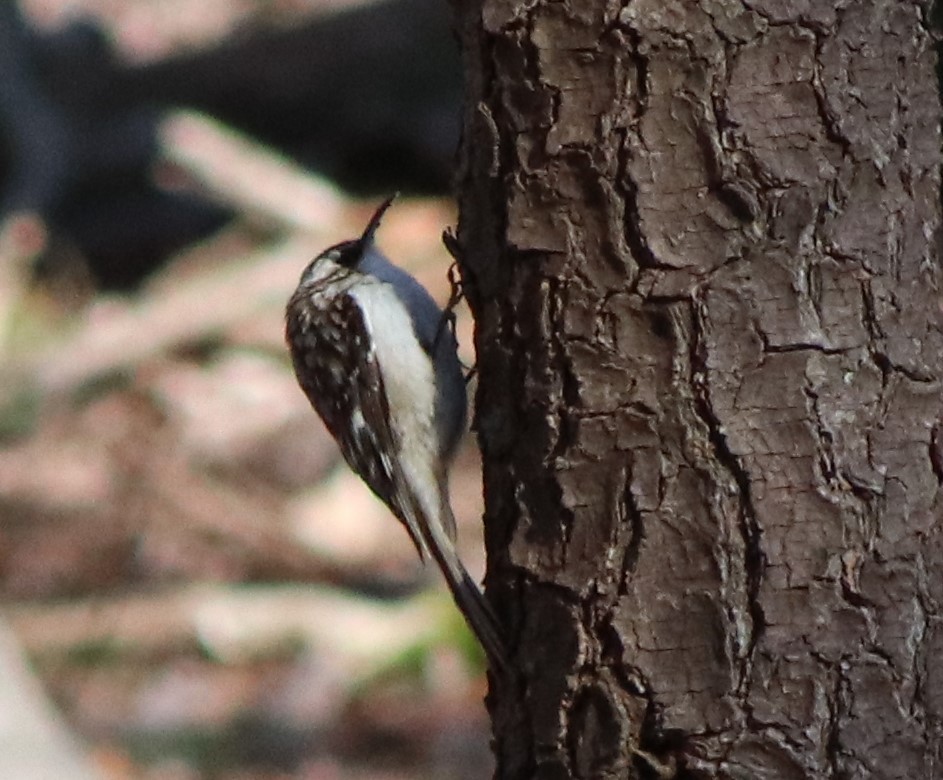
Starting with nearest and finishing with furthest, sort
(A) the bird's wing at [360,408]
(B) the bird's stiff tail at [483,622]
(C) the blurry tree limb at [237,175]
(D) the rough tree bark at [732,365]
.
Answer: (D) the rough tree bark at [732,365]
(B) the bird's stiff tail at [483,622]
(A) the bird's wing at [360,408]
(C) the blurry tree limb at [237,175]

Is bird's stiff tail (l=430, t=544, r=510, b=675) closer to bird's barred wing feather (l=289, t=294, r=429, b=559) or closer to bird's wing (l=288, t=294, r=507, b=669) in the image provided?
bird's wing (l=288, t=294, r=507, b=669)

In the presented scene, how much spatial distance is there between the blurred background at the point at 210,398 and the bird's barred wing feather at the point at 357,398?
2.40m

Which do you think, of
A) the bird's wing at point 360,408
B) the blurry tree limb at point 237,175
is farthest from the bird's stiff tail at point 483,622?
the blurry tree limb at point 237,175

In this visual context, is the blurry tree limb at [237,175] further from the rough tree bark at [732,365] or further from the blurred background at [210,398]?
the rough tree bark at [732,365]

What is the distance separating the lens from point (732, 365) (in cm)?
286

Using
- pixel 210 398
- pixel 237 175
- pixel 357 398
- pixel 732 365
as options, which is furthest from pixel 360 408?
pixel 237 175

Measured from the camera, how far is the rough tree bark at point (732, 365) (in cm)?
283

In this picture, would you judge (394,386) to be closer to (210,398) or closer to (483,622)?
(483,622)

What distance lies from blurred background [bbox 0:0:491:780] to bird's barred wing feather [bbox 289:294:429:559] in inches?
94.7

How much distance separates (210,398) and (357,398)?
5151 millimetres

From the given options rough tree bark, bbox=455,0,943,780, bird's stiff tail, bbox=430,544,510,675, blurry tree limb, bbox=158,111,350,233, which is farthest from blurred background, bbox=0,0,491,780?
rough tree bark, bbox=455,0,943,780

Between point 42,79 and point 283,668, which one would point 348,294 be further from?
point 42,79

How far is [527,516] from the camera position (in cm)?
303

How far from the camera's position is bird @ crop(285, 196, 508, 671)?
4102 millimetres
